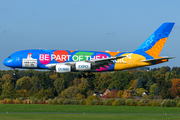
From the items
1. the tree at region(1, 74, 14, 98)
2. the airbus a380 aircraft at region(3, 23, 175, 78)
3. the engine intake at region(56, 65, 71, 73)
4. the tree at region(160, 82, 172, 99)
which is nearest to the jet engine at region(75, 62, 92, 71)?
the airbus a380 aircraft at region(3, 23, 175, 78)

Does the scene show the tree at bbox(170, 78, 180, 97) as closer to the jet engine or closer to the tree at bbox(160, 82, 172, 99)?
the tree at bbox(160, 82, 172, 99)

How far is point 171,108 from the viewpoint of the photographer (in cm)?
14150

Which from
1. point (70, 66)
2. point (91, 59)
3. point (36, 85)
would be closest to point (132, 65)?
point (91, 59)

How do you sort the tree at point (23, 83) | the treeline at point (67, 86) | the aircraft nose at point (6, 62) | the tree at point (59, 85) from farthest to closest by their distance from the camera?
the tree at point (23, 83)
the tree at point (59, 85)
the treeline at point (67, 86)
the aircraft nose at point (6, 62)

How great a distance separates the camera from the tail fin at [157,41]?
6309 cm

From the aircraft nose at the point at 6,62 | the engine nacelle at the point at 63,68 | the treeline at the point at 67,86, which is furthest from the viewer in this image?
the treeline at the point at 67,86

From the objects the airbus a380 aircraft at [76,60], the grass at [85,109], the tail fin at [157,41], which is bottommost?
the grass at [85,109]

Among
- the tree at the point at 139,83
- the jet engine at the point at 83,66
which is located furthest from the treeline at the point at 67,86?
the jet engine at the point at 83,66

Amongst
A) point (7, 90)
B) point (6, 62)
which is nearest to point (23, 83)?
point (7, 90)

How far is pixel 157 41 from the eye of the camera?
211ft

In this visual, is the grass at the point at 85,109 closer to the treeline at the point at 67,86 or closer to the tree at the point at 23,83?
the treeline at the point at 67,86

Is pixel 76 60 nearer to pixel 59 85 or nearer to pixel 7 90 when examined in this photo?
pixel 7 90

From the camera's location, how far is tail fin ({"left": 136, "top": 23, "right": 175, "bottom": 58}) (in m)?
63.1

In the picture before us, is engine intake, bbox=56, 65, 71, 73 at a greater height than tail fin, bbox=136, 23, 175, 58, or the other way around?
tail fin, bbox=136, 23, 175, 58
